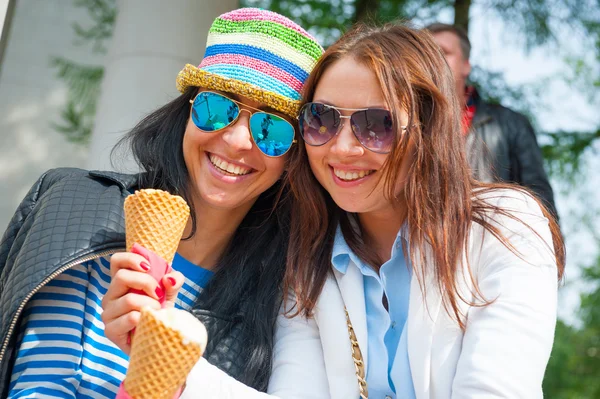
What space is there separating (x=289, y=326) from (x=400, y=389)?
1.72ft

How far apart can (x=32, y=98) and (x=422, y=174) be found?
788 centimetres

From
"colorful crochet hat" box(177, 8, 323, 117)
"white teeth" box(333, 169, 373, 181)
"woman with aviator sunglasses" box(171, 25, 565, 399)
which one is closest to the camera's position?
"woman with aviator sunglasses" box(171, 25, 565, 399)

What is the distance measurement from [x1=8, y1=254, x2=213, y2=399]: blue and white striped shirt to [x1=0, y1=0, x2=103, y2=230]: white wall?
23.1 ft

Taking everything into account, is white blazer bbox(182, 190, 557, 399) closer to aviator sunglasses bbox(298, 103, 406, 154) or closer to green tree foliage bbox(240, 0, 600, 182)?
aviator sunglasses bbox(298, 103, 406, 154)

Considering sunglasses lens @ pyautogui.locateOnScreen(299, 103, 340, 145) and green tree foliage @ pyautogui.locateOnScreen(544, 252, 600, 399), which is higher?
sunglasses lens @ pyautogui.locateOnScreen(299, 103, 340, 145)

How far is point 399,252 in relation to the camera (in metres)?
2.61

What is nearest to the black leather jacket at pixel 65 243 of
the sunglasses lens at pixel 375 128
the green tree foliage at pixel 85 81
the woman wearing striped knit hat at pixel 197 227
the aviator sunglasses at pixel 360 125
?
the woman wearing striped knit hat at pixel 197 227

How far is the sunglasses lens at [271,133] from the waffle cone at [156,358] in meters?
1.14

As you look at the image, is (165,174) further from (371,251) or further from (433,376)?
(433,376)

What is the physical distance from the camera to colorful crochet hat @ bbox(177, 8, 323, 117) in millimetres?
2670

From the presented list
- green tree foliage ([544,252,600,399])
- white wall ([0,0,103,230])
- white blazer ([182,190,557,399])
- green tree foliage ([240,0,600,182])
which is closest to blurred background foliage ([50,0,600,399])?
green tree foliage ([240,0,600,182])

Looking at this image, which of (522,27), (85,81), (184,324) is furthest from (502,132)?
(85,81)

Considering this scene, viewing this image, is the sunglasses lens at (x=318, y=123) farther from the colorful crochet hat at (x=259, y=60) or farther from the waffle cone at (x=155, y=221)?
A: the waffle cone at (x=155, y=221)

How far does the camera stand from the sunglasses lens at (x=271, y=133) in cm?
270
